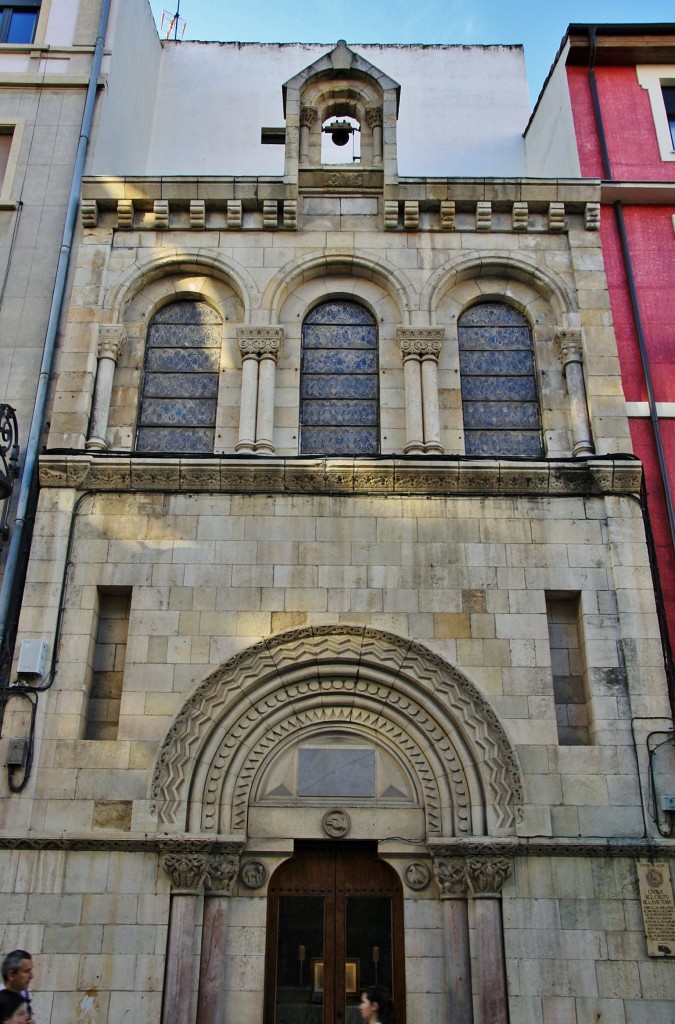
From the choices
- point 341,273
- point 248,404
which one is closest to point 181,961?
point 248,404

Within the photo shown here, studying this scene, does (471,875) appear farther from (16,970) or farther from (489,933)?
(16,970)

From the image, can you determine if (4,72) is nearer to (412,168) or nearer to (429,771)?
(412,168)

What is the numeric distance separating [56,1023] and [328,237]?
35.9ft

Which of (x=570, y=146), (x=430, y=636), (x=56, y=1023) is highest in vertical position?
(x=570, y=146)

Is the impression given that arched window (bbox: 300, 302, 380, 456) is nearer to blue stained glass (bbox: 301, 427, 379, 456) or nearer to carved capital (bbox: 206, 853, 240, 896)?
blue stained glass (bbox: 301, 427, 379, 456)

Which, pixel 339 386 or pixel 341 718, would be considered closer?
pixel 341 718

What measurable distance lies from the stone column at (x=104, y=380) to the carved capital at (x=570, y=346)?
6351 millimetres

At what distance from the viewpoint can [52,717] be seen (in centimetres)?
1108

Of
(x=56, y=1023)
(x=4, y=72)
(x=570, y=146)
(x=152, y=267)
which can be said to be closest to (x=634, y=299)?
(x=570, y=146)

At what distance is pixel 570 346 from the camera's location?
13.5 m

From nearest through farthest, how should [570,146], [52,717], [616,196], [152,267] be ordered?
[52,717]
[152,267]
[616,196]
[570,146]

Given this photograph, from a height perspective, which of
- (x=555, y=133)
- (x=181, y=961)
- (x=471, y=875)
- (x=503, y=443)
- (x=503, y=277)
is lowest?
(x=181, y=961)

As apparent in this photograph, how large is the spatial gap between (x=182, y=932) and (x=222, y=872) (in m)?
0.75

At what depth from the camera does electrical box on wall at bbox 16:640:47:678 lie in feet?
36.5
